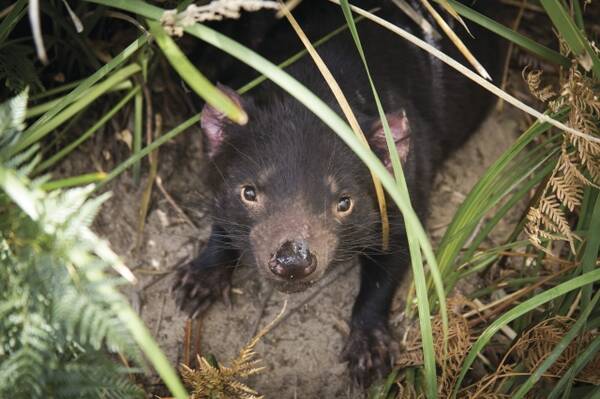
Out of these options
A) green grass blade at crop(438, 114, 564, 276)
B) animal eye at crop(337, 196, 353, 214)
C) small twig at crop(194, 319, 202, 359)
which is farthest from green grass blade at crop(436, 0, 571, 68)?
small twig at crop(194, 319, 202, 359)

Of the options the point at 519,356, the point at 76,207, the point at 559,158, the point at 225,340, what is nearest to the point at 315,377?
the point at 225,340

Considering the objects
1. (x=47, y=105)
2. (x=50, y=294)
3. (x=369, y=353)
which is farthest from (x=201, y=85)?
(x=369, y=353)

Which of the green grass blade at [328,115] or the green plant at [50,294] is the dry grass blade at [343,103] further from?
the green plant at [50,294]

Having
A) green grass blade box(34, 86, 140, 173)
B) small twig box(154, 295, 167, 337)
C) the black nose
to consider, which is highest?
green grass blade box(34, 86, 140, 173)

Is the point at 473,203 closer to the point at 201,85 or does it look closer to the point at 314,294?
the point at 314,294

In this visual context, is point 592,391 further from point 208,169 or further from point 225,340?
point 208,169

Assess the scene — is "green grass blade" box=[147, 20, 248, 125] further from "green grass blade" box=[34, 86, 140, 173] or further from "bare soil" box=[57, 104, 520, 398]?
"bare soil" box=[57, 104, 520, 398]

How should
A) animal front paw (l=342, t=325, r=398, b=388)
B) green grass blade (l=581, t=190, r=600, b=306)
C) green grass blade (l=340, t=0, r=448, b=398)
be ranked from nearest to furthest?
green grass blade (l=340, t=0, r=448, b=398), green grass blade (l=581, t=190, r=600, b=306), animal front paw (l=342, t=325, r=398, b=388)
